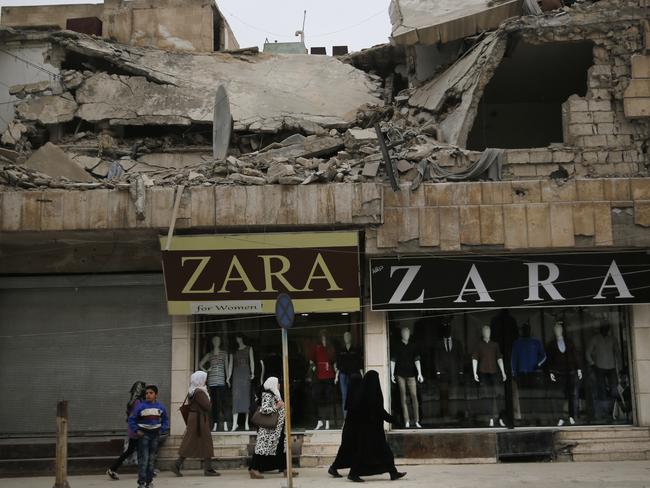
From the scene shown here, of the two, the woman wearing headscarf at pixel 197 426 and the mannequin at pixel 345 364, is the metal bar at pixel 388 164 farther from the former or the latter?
the woman wearing headscarf at pixel 197 426

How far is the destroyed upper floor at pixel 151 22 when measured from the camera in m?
19.9

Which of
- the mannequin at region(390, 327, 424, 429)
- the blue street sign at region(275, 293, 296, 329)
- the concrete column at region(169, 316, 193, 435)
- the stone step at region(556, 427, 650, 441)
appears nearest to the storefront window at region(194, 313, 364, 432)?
the concrete column at region(169, 316, 193, 435)

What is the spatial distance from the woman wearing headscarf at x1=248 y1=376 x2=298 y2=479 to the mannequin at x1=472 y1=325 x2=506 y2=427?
13.6ft

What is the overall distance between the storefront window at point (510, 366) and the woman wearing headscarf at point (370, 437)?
3311 millimetres

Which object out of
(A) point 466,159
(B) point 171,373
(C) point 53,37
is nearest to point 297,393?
(B) point 171,373

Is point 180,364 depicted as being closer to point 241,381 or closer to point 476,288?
point 241,381

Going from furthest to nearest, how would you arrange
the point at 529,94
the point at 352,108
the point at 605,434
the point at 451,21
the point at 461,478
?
the point at 529,94
the point at 352,108
the point at 451,21
the point at 605,434
the point at 461,478

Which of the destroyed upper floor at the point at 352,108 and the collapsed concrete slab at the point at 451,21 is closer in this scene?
Result: the destroyed upper floor at the point at 352,108

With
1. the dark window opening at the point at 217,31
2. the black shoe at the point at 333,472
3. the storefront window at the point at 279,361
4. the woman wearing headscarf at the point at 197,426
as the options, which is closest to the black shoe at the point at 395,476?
the black shoe at the point at 333,472

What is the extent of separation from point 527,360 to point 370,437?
15.3 ft

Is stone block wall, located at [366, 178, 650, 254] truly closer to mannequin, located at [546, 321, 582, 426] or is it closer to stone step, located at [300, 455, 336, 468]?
mannequin, located at [546, 321, 582, 426]

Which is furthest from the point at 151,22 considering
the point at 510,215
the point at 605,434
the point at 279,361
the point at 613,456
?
the point at 613,456

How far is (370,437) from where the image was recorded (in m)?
10.1

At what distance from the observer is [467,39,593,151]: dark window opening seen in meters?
15.3
